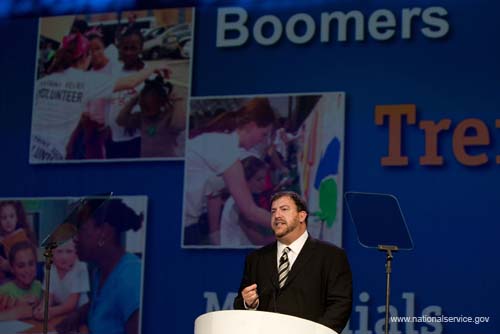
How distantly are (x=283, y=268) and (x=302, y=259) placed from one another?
10 centimetres

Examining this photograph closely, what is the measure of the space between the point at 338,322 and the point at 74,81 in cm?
303

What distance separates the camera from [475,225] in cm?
730

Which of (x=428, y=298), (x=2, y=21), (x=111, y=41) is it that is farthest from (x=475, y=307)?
(x=2, y=21)

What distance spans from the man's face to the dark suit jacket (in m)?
0.11

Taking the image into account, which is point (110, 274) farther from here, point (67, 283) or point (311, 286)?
point (311, 286)

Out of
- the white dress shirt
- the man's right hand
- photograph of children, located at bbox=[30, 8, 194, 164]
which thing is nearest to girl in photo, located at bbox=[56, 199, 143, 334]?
photograph of children, located at bbox=[30, 8, 194, 164]

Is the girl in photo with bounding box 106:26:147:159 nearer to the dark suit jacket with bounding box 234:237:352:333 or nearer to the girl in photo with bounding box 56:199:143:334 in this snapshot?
the girl in photo with bounding box 56:199:143:334

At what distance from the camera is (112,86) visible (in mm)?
8125

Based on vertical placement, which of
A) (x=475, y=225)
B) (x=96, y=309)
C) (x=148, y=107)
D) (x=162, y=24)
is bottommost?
(x=96, y=309)

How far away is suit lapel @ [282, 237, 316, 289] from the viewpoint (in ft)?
20.1

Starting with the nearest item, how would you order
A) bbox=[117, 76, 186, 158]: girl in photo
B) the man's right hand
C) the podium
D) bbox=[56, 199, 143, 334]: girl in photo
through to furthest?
1. the podium
2. the man's right hand
3. bbox=[56, 199, 143, 334]: girl in photo
4. bbox=[117, 76, 186, 158]: girl in photo

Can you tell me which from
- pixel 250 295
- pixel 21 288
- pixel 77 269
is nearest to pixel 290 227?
pixel 250 295

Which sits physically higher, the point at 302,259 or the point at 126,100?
the point at 126,100

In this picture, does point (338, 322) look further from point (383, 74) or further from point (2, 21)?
point (2, 21)
